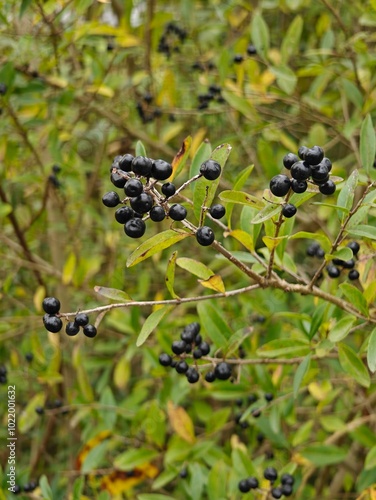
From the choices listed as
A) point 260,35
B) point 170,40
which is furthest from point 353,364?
point 170,40

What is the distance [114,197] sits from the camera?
114cm

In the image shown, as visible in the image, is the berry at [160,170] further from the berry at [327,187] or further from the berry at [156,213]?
the berry at [327,187]

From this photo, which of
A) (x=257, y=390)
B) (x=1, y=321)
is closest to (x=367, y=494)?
(x=257, y=390)

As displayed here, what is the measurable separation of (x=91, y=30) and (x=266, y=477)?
1.93 meters

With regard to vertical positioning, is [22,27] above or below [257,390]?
above

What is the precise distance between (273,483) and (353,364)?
1.90 ft

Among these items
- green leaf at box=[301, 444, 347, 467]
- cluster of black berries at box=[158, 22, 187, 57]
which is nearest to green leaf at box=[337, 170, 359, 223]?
green leaf at box=[301, 444, 347, 467]

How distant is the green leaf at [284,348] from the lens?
5.13ft

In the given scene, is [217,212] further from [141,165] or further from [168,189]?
[141,165]

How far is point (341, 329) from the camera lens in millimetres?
1398

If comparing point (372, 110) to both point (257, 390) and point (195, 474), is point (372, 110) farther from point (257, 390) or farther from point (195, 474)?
point (195, 474)

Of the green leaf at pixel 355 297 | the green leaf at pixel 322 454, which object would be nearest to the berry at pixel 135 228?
the green leaf at pixel 355 297

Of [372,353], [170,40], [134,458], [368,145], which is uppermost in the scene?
[170,40]

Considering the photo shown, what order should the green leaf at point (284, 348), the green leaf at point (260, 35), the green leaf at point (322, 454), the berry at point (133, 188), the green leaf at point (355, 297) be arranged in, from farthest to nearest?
the green leaf at point (260, 35) < the green leaf at point (322, 454) < the green leaf at point (284, 348) < the green leaf at point (355, 297) < the berry at point (133, 188)
